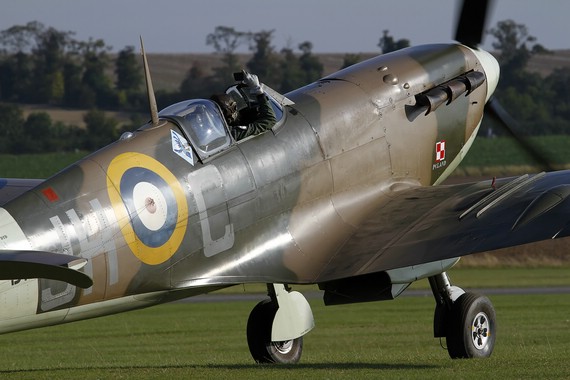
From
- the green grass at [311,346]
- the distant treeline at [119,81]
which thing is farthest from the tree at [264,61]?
the green grass at [311,346]

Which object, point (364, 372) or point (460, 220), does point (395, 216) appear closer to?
point (460, 220)

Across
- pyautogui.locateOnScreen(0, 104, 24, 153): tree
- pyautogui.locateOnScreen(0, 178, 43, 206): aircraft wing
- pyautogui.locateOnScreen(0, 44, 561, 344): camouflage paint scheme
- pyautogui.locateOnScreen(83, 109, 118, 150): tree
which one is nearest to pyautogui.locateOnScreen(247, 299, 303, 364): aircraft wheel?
pyautogui.locateOnScreen(0, 44, 561, 344): camouflage paint scheme

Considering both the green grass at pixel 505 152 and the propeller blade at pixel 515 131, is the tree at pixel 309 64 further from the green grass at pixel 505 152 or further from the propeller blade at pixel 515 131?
the propeller blade at pixel 515 131

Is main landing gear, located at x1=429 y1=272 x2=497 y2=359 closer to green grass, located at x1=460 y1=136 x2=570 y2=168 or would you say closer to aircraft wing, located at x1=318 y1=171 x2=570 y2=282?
aircraft wing, located at x1=318 y1=171 x2=570 y2=282

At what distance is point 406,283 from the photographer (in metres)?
12.6

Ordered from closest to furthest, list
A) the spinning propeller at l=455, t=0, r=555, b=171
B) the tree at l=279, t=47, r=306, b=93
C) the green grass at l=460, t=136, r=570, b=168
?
the spinning propeller at l=455, t=0, r=555, b=171, the green grass at l=460, t=136, r=570, b=168, the tree at l=279, t=47, r=306, b=93

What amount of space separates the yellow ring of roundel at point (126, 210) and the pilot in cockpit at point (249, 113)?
4.09ft

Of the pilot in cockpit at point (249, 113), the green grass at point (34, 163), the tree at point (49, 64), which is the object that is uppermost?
the pilot in cockpit at point (249, 113)

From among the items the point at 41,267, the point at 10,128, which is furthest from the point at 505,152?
the point at 41,267

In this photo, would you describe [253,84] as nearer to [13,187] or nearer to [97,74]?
[13,187]

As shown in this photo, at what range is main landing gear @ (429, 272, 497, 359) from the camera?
12.8 meters

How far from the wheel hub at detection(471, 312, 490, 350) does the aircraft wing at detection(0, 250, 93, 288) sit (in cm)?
497

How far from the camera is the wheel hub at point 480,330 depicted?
12953 millimetres

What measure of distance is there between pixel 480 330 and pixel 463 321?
→ 28 cm
